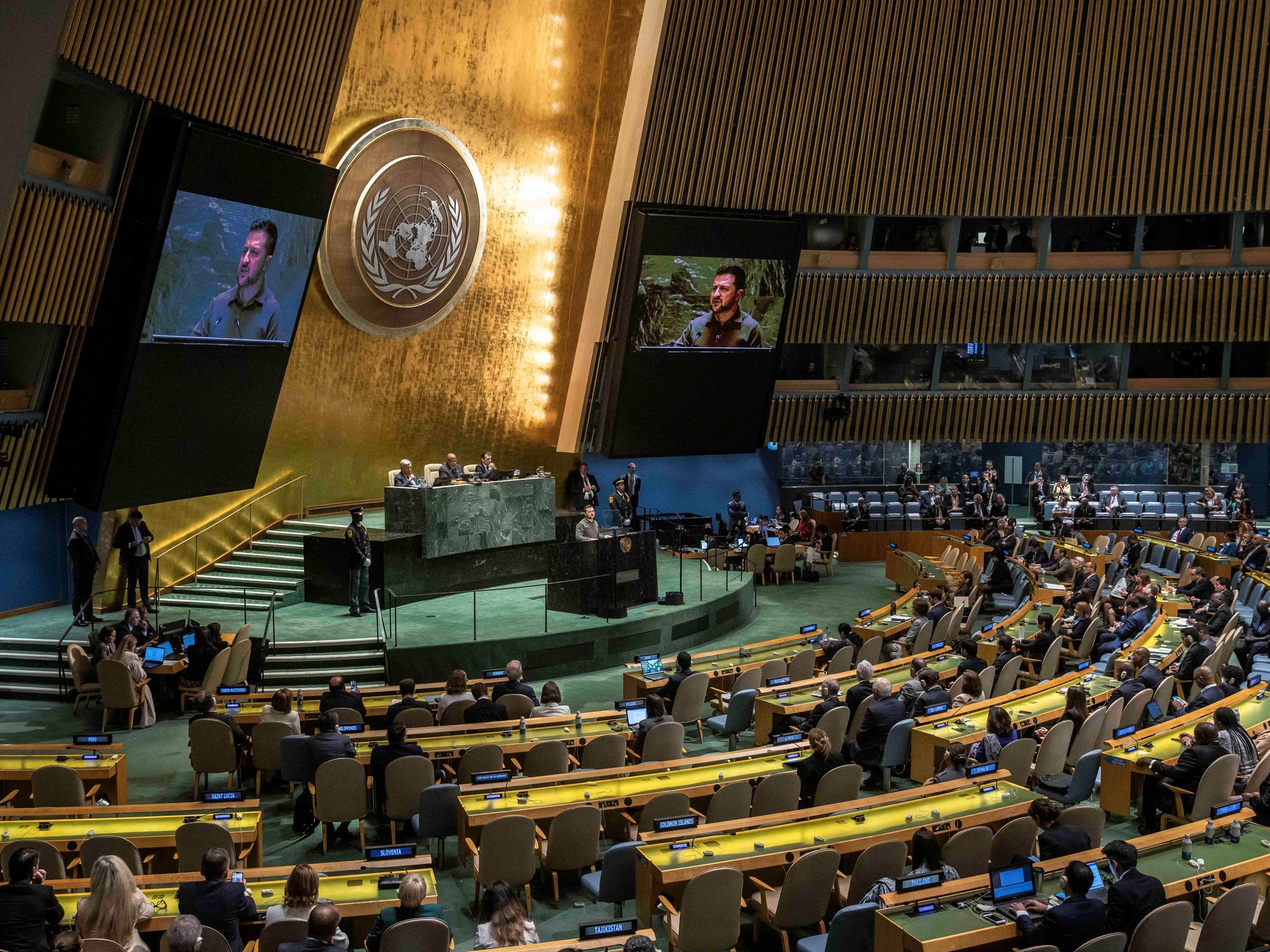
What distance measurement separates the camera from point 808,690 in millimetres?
11430

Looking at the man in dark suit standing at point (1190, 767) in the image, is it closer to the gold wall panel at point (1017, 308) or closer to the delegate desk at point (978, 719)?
the delegate desk at point (978, 719)

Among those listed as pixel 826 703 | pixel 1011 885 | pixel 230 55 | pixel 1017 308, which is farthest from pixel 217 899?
pixel 1017 308

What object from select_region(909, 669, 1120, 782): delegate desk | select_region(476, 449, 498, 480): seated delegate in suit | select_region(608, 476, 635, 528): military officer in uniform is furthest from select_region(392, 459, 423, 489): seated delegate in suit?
select_region(909, 669, 1120, 782): delegate desk

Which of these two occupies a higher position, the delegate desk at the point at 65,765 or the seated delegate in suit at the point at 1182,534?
the seated delegate in suit at the point at 1182,534

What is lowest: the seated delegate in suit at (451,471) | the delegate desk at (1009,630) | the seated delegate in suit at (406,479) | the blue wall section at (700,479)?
the delegate desk at (1009,630)

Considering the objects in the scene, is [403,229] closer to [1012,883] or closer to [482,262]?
[482,262]

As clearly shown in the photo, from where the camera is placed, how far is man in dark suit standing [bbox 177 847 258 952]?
19.5 feet

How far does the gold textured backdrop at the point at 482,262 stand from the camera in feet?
57.7

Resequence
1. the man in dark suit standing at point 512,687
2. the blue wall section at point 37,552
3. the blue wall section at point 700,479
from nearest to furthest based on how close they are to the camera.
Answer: the man in dark suit standing at point 512,687 → the blue wall section at point 37,552 → the blue wall section at point 700,479

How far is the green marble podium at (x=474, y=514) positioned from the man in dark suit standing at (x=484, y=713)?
5.94 meters

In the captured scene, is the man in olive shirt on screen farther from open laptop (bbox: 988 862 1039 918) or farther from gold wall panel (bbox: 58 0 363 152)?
open laptop (bbox: 988 862 1039 918)

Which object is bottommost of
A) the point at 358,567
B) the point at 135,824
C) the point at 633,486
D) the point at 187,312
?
the point at 135,824

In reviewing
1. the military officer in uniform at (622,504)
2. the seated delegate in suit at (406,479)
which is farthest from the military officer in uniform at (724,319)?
the seated delegate in suit at (406,479)

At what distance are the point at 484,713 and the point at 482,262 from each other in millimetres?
11342
